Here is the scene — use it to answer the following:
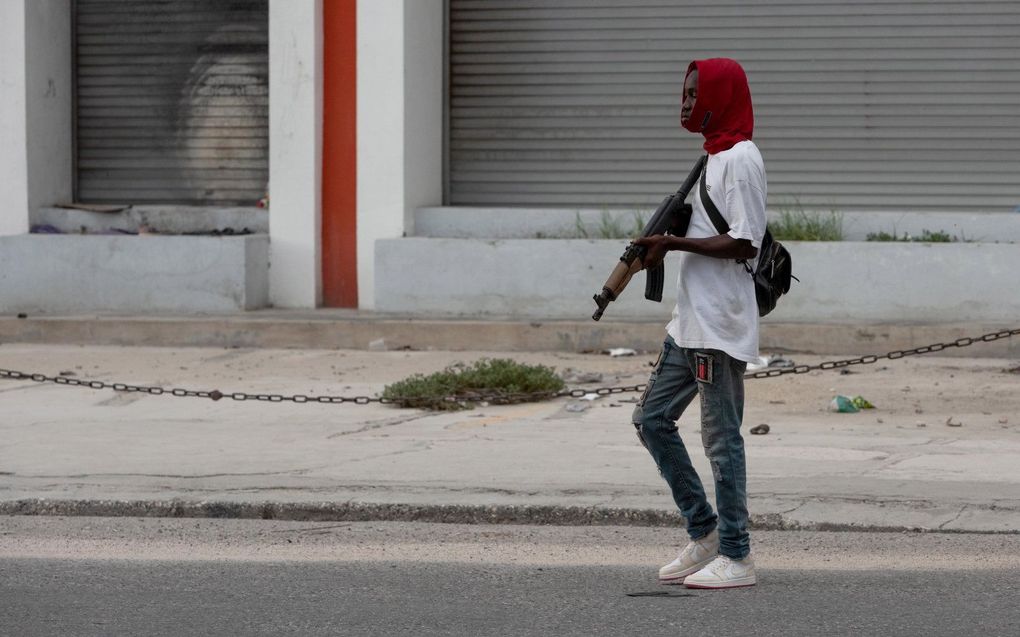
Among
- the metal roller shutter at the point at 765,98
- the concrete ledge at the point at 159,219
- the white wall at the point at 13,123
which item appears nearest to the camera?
the metal roller shutter at the point at 765,98

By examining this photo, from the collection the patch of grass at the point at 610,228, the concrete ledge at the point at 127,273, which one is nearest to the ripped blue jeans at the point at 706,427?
the patch of grass at the point at 610,228

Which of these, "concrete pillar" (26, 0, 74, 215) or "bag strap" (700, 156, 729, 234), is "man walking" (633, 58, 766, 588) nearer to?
"bag strap" (700, 156, 729, 234)

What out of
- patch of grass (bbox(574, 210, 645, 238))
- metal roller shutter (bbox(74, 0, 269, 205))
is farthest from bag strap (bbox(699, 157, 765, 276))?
metal roller shutter (bbox(74, 0, 269, 205))

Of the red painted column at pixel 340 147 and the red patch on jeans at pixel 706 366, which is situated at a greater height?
the red painted column at pixel 340 147

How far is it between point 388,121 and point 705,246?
33.0ft

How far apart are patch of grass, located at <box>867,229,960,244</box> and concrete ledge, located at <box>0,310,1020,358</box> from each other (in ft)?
3.94

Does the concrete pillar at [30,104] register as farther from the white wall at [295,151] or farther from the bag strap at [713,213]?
the bag strap at [713,213]

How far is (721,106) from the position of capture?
509 cm

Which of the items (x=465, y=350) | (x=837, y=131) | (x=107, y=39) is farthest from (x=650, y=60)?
(x=107, y=39)

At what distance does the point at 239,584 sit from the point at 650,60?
435 inches

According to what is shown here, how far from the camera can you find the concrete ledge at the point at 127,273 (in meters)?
14.5

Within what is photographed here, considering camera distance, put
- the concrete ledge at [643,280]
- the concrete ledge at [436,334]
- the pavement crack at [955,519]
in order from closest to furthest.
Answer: the pavement crack at [955,519], the concrete ledge at [436,334], the concrete ledge at [643,280]

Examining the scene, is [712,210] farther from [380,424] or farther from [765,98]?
[765,98]

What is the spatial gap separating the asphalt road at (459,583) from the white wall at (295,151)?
8447 mm
